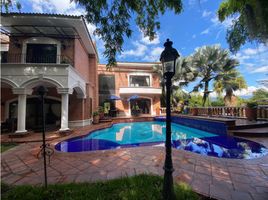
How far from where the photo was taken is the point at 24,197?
2867mm

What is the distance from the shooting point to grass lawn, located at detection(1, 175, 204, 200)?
284 cm

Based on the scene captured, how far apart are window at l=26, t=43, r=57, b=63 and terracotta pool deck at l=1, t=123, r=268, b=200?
23.7 feet

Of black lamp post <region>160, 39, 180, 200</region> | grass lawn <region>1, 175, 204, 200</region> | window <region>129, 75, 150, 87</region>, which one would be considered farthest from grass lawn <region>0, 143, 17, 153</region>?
window <region>129, 75, 150, 87</region>

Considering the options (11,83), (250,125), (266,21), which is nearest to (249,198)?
(266,21)

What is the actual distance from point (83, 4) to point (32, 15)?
8188 millimetres

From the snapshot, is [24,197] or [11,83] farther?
[11,83]

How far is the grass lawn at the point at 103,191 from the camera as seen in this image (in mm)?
2844

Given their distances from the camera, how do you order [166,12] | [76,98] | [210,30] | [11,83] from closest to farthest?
[166,12], [210,30], [11,83], [76,98]

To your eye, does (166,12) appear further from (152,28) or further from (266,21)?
(266,21)

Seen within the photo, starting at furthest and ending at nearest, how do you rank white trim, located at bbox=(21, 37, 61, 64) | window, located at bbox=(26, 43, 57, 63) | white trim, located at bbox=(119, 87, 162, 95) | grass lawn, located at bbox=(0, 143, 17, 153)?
white trim, located at bbox=(119, 87, 162, 95) → window, located at bbox=(26, 43, 57, 63) → white trim, located at bbox=(21, 37, 61, 64) → grass lawn, located at bbox=(0, 143, 17, 153)

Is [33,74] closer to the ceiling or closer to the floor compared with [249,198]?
closer to the ceiling

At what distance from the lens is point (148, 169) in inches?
165

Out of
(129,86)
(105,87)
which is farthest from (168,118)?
(105,87)

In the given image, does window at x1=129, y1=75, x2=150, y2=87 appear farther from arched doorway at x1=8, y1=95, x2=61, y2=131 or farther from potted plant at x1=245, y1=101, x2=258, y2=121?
potted plant at x1=245, y1=101, x2=258, y2=121
